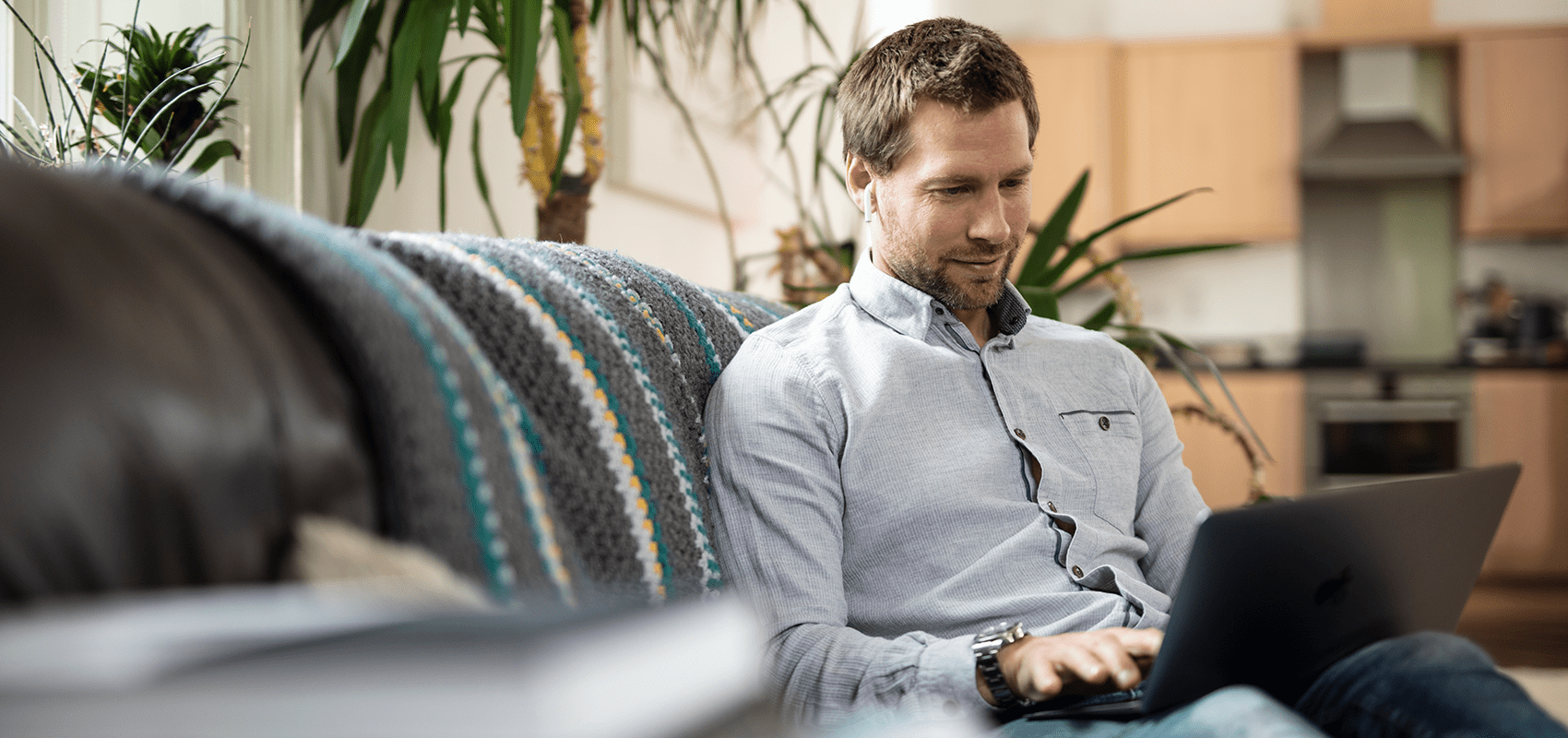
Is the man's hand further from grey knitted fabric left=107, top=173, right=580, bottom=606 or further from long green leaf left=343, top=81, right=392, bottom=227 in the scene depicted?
long green leaf left=343, top=81, right=392, bottom=227

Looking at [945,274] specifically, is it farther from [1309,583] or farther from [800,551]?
[1309,583]

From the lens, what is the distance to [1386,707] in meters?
0.82

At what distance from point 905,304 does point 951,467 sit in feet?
0.72

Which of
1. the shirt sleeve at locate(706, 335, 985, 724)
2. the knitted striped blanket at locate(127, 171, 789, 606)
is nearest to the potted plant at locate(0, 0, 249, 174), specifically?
the knitted striped blanket at locate(127, 171, 789, 606)

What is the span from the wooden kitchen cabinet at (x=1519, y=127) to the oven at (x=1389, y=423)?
73 cm

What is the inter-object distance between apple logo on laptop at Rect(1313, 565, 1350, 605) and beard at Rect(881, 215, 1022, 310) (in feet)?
1.77

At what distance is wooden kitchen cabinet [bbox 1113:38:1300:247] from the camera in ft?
15.1

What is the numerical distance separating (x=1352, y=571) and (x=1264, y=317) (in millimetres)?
4664

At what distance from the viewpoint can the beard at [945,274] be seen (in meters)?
1.23

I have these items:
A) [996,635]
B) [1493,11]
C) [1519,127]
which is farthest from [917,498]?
[1493,11]

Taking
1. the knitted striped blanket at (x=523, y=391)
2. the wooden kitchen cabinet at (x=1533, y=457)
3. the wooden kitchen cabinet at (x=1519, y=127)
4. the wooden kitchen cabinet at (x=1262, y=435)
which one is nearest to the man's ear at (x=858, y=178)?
the knitted striped blanket at (x=523, y=391)

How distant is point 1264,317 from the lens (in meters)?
5.07

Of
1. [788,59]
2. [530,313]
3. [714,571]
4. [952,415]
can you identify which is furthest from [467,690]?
[788,59]

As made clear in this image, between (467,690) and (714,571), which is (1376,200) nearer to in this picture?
(714,571)
